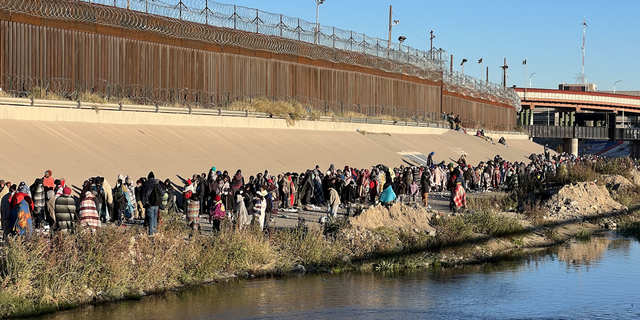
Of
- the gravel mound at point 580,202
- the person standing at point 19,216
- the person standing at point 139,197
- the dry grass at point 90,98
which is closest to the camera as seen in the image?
the person standing at point 19,216

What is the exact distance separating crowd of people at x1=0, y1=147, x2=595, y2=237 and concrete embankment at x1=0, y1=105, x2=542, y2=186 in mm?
1952

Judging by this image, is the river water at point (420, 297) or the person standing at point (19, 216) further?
the person standing at point (19, 216)

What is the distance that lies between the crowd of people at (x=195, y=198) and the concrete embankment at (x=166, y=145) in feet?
6.40

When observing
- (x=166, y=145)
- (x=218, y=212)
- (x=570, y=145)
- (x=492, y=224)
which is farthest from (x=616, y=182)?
(x=570, y=145)

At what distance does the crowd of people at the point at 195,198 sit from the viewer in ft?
52.0

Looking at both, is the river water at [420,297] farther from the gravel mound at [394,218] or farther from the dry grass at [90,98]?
the dry grass at [90,98]

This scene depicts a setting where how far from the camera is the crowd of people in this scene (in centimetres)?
1584

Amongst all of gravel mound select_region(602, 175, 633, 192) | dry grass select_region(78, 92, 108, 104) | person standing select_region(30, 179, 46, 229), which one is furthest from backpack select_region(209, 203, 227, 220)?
gravel mound select_region(602, 175, 633, 192)

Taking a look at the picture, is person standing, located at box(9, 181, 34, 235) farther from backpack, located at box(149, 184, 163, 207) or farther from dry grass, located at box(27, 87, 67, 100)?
dry grass, located at box(27, 87, 67, 100)

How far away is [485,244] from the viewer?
71.0 ft

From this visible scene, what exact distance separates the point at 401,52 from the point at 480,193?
23264 millimetres

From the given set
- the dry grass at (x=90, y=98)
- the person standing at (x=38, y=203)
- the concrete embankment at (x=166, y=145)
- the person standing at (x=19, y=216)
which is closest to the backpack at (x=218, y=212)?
the person standing at (x=38, y=203)

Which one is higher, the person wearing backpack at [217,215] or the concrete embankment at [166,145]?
the concrete embankment at [166,145]

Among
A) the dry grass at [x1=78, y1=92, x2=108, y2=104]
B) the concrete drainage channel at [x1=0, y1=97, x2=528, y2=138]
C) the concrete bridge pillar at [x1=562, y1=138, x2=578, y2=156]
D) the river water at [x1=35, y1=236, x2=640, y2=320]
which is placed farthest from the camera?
the concrete bridge pillar at [x1=562, y1=138, x2=578, y2=156]
